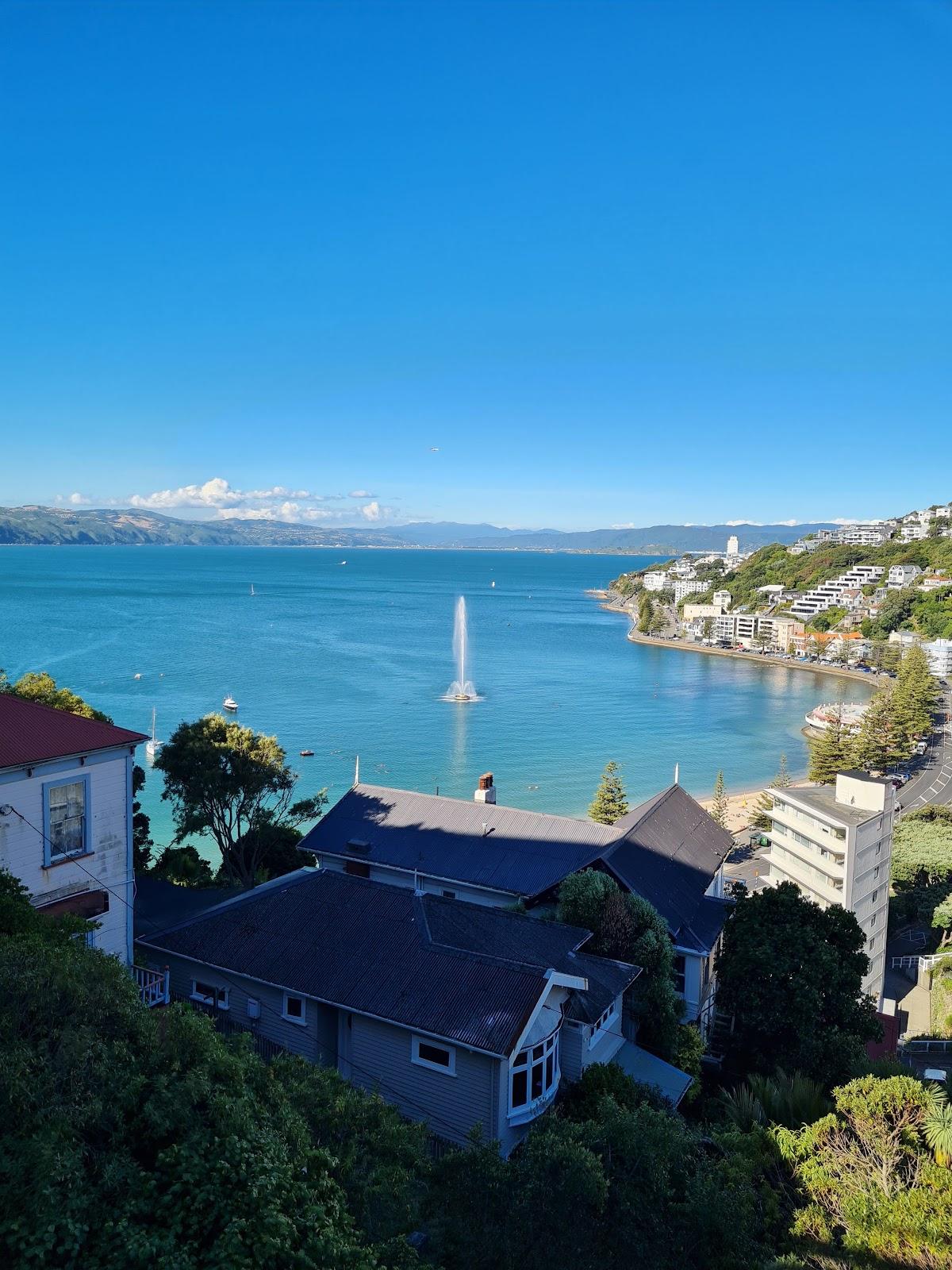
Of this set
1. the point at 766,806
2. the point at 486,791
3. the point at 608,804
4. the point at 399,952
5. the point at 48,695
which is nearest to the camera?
the point at 399,952

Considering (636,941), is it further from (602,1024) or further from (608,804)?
(608,804)

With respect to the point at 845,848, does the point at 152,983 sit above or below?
above

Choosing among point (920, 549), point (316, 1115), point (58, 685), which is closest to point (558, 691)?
point (58, 685)

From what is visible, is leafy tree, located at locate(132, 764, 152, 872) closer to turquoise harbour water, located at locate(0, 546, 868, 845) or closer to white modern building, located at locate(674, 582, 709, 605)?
turquoise harbour water, located at locate(0, 546, 868, 845)

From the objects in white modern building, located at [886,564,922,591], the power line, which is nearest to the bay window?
the power line

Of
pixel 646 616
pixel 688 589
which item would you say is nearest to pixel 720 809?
pixel 646 616

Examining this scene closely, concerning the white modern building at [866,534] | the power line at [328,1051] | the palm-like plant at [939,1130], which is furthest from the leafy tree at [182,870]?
the white modern building at [866,534]

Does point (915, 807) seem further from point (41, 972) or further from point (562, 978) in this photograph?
point (41, 972)

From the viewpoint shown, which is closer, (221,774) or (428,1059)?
(428,1059)
